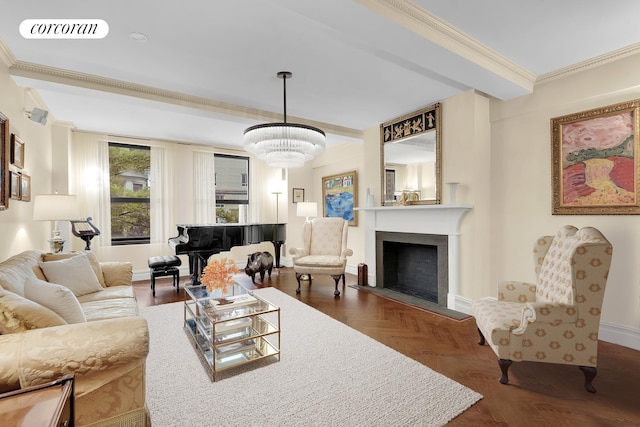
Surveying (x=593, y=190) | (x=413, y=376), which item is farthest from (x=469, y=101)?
(x=413, y=376)

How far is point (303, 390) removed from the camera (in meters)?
2.06

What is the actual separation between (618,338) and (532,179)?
5.54ft

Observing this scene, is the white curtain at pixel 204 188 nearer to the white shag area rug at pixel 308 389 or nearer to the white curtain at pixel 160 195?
the white curtain at pixel 160 195

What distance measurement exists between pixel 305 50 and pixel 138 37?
1.34 meters

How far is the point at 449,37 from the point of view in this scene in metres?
2.37

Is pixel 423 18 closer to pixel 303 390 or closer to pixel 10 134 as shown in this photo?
pixel 303 390

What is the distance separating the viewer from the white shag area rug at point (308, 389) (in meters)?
→ 1.79

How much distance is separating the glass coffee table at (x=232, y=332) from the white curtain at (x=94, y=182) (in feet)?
11.3

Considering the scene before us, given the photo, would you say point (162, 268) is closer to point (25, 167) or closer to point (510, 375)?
point (25, 167)

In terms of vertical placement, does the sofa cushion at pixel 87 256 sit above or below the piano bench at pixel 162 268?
above

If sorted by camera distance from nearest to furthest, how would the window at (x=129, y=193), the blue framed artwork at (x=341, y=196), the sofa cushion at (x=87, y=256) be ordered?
the sofa cushion at (x=87, y=256) < the window at (x=129, y=193) < the blue framed artwork at (x=341, y=196)

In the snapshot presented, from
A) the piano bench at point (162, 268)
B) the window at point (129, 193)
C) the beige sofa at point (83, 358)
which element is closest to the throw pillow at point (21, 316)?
the beige sofa at point (83, 358)

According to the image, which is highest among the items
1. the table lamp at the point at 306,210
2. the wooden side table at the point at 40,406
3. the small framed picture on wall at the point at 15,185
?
the small framed picture on wall at the point at 15,185

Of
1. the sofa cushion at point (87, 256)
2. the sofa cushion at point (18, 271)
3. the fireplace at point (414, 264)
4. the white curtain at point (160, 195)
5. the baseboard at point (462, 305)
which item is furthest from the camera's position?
the white curtain at point (160, 195)
